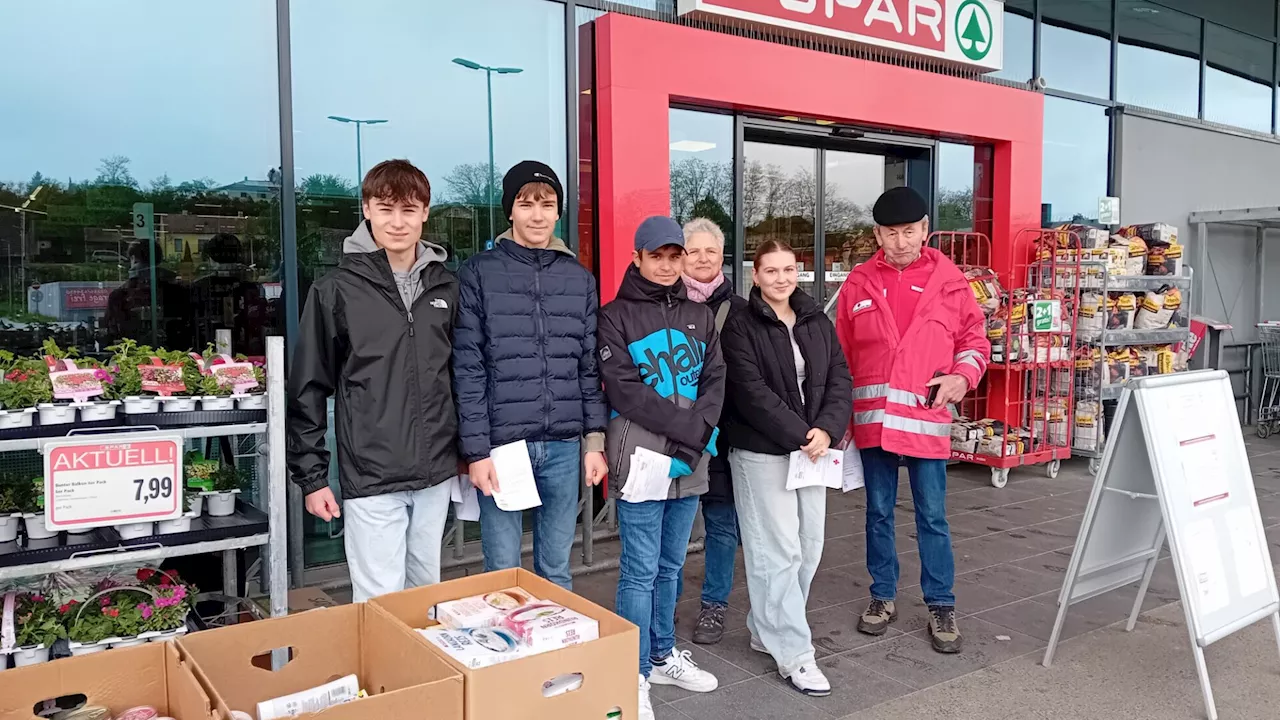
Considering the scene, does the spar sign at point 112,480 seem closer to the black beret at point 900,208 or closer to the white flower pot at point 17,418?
the white flower pot at point 17,418

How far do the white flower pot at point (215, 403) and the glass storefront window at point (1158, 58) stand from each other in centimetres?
806

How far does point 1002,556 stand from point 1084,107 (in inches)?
185

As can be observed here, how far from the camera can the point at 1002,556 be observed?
5047 millimetres

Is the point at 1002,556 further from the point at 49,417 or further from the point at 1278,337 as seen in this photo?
the point at 1278,337

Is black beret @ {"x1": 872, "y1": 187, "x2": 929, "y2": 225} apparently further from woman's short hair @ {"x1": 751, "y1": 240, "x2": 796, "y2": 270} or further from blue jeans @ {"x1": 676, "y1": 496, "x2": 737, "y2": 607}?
blue jeans @ {"x1": 676, "y1": 496, "x2": 737, "y2": 607}

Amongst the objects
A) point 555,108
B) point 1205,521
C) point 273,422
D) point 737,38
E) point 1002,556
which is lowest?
point 1002,556

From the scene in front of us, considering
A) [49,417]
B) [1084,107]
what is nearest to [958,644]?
[49,417]

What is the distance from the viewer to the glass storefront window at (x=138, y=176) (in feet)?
12.4

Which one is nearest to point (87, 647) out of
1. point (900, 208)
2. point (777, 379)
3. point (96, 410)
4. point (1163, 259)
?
point (96, 410)

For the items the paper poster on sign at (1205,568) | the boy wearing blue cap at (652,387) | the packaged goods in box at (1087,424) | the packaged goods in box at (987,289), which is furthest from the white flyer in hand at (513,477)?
the packaged goods in box at (1087,424)

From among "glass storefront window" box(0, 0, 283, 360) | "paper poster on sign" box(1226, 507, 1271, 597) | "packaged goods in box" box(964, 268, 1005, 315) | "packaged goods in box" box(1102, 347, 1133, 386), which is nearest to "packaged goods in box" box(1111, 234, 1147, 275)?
"packaged goods in box" box(1102, 347, 1133, 386)

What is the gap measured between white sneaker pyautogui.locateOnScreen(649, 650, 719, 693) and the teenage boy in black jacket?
101 centimetres

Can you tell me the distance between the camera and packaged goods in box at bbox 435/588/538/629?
171cm

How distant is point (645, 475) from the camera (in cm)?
298
